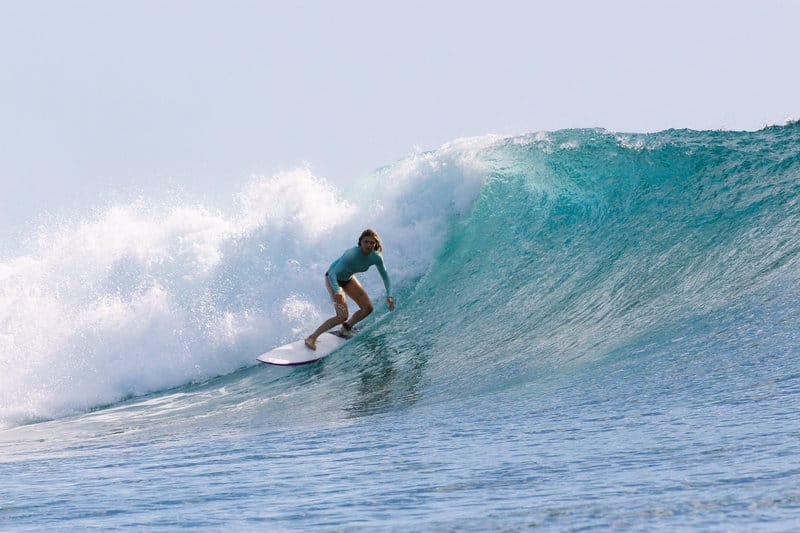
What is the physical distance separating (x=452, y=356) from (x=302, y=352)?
1.97m

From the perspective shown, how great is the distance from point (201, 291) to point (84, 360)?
6.83 feet

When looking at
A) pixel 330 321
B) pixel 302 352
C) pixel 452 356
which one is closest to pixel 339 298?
pixel 330 321

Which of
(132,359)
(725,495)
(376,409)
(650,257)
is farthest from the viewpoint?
(132,359)

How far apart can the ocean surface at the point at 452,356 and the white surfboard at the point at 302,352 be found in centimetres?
22

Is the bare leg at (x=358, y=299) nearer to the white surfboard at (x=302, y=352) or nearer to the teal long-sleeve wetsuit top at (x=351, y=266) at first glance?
the teal long-sleeve wetsuit top at (x=351, y=266)

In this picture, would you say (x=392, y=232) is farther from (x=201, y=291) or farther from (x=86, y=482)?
(x=86, y=482)

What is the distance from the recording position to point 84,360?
12.1 meters

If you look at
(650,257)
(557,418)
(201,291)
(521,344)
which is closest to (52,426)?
(201,291)

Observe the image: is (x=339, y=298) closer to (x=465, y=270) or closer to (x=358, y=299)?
(x=358, y=299)

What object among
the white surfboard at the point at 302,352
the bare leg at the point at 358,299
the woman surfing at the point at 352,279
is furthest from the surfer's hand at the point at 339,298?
the white surfboard at the point at 302,352

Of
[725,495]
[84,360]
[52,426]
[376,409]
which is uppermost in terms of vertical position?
[84,360]

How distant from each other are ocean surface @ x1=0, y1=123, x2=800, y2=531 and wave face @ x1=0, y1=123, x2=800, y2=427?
47 millimetres

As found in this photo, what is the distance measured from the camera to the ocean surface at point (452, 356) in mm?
4066

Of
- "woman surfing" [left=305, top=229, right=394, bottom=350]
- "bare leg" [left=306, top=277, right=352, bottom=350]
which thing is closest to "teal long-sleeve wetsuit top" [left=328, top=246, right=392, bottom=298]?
"woman surfing" [left=305, top=229, right=394, bottom=350]
